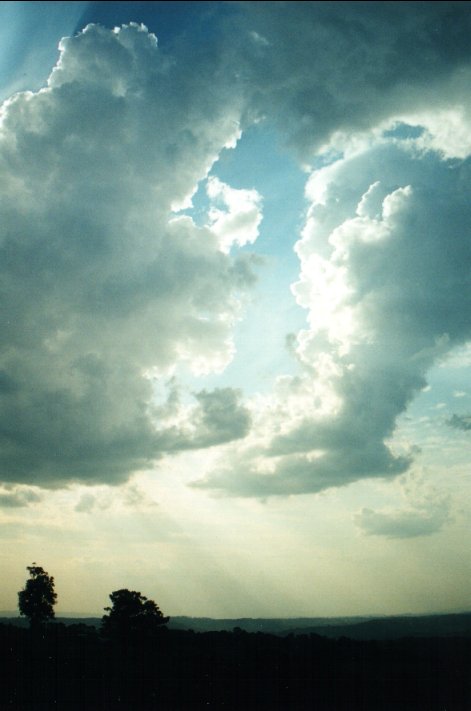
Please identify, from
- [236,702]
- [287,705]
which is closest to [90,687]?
[236,702]

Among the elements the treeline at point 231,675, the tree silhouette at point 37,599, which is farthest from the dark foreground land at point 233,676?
the tree silhouette at point 37,599

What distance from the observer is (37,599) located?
8044 centimetres

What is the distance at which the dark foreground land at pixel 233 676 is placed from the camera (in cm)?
4625

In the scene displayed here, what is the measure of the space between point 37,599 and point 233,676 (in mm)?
45824

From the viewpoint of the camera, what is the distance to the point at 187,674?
4912cm

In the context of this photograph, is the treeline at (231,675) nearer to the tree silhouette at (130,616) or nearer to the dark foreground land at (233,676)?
the dark foreground land at (233,676)

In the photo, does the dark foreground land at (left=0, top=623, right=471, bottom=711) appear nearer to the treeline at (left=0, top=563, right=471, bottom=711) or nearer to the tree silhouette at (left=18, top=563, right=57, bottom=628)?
the treeline at (left=0, top=563, right=471, bottom=711)

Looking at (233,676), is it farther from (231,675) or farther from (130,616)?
(130,616)

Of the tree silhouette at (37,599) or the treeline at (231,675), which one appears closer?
the treeline at (231,675)

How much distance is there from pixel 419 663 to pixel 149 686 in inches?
1079

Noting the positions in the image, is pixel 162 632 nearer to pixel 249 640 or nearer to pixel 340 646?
pixel 249 640

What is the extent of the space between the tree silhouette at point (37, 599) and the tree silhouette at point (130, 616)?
2064 cm

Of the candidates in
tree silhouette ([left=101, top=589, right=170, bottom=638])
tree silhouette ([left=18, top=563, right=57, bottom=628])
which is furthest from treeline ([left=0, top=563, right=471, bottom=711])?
tree silhouette ([left=18, top=563, right=57, bottom=628])

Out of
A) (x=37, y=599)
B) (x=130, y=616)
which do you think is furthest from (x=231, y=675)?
(x=37, y=599)
